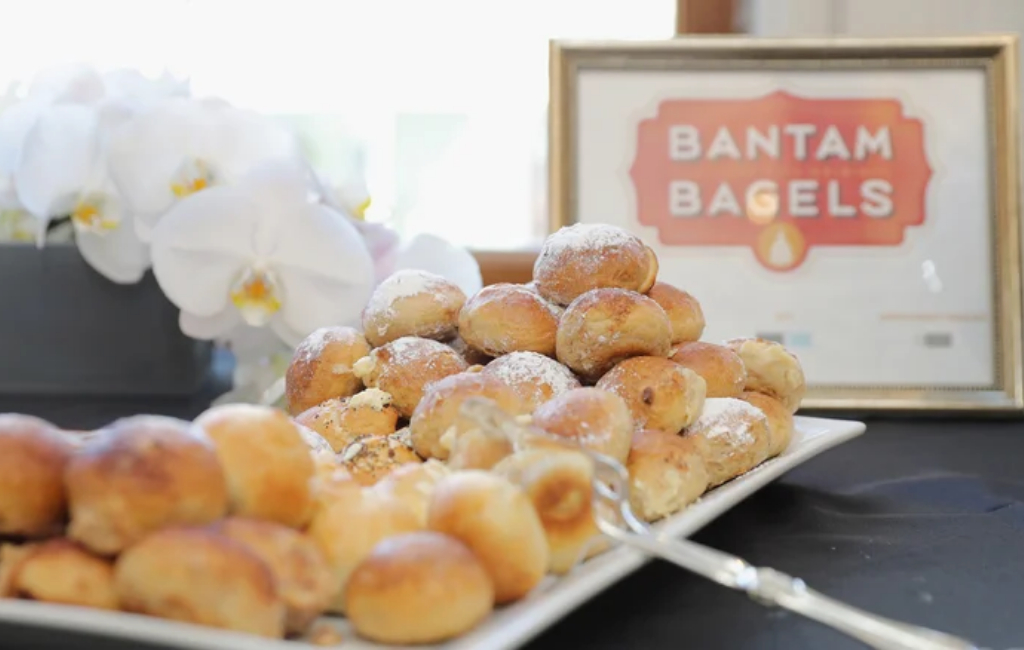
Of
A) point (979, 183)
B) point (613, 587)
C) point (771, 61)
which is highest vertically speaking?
point (771, 61)

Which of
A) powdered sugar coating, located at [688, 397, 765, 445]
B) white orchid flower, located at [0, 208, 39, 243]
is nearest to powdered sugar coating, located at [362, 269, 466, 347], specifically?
powdered sugar coating, located at [688, 397, 765, 445]

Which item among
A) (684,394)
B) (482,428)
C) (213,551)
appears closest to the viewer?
(213,551)

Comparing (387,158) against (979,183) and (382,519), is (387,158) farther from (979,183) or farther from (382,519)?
(382,519)

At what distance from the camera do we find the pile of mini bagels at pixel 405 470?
16.6 inches

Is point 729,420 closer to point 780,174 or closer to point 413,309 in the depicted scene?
point 413,309

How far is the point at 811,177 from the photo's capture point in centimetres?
130

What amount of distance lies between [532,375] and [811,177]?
29.4 inches

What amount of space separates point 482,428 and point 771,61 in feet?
2.98

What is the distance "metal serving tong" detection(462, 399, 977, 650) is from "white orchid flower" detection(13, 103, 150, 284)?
2.51 ft

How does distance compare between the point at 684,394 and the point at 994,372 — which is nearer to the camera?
the point at 684,394

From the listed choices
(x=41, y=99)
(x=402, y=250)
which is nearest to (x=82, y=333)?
(x=41, y=99)

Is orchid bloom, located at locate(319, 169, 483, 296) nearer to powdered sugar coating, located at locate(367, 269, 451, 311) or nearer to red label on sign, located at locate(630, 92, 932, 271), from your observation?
red label on sign, located at locate(630, 92, 932, 271)

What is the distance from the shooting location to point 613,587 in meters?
0.59

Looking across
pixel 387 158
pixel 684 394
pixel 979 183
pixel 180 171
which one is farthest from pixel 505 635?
pixel 387 158
